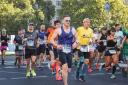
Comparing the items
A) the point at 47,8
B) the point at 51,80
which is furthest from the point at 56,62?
the point at 47,8

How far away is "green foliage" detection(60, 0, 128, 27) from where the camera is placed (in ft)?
287

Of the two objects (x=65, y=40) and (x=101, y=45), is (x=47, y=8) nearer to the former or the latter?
(x=101, y=45)

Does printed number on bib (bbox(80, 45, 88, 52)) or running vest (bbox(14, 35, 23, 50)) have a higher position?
printed number on bib (bbox(80, 45, 88, 52))

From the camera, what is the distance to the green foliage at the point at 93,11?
3447 inches

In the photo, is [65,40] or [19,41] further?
[19,41]

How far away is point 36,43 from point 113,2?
76.3 metres

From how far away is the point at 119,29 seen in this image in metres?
18.3

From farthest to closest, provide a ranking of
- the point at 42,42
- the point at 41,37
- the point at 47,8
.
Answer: the point at 47,8 < the point at 42,42 < the point at 41,37

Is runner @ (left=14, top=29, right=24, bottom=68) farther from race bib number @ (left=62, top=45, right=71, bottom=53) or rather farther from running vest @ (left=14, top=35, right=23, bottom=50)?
race bib number @ (left=62, top=45, right=71, bottom=53)

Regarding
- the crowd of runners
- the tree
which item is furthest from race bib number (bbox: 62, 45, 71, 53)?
the tree

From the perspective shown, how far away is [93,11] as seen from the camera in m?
89.1

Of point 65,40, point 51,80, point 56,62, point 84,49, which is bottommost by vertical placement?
point 51,80

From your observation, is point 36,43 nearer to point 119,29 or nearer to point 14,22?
point 119,29

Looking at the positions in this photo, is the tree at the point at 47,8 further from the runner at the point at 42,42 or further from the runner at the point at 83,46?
the runner at the point at 83,46
